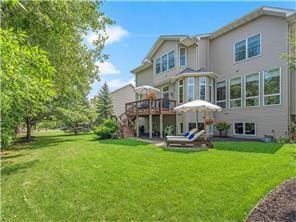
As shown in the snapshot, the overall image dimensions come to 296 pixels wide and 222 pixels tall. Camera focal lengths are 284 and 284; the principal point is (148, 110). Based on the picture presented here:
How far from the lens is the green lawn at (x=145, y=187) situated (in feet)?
19.3

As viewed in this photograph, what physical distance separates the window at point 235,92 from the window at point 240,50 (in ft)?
4.80

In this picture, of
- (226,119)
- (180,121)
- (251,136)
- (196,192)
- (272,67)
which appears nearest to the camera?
(196,192)

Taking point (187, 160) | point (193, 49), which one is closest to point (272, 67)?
point (193, 49)

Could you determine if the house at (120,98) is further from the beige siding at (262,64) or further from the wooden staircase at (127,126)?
the beige siding at (262,64)

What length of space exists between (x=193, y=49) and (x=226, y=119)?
6206 millimetres

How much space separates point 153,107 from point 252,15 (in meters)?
→ 9.23

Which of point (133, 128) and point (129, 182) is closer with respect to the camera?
point (129, 182)

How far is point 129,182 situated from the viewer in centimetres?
784

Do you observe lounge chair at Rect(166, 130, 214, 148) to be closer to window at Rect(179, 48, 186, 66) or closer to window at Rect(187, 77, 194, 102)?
window at Rect(187, 77, 194, 102)

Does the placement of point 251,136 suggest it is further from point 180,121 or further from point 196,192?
point 196,192

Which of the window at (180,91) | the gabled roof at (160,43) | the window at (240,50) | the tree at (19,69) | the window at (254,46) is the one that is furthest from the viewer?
the gabled roof at (160,43)

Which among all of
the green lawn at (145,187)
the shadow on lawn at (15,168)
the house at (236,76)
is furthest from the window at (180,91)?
the shadow on lawn at (15,168)

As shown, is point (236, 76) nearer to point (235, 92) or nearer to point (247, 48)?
point (235, 92)

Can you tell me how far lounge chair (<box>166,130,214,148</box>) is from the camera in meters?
13.8
